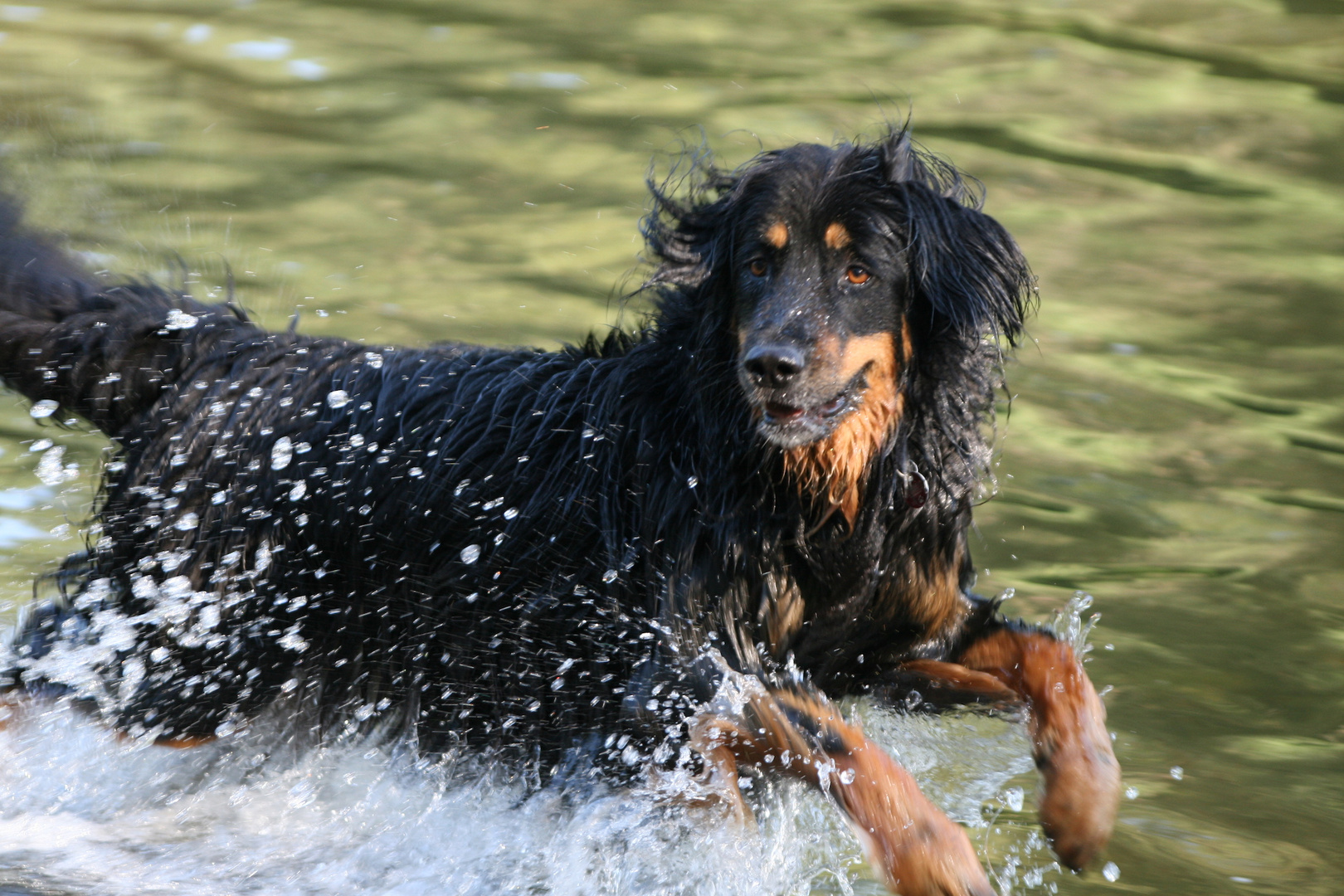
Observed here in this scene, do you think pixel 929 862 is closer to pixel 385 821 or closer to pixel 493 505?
pixel 493 505

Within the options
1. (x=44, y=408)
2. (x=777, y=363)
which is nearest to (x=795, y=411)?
(x=777, y=363)

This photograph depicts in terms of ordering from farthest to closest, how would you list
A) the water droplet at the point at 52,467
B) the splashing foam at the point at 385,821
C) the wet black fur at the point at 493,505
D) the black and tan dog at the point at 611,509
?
the water droplet at the point at 52,467 → the splashing foam at the point at 385,821 → the wet black fur at the point at 493,505 → the black and tan dog at the point at 611,509

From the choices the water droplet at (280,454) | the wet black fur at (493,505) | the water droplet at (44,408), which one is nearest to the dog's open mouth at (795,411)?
the wet black fur at (493,505)

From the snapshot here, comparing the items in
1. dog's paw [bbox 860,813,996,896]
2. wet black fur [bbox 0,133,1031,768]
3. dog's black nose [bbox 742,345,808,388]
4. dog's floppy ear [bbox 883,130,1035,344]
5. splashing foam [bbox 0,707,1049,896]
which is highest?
dog's floppy ear [bbox 883,130,1035,344]

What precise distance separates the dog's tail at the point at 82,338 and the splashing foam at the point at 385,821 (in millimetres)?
913

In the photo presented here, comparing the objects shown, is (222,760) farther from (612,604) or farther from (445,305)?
(445,305)

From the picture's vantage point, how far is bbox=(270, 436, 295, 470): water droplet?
160 inches

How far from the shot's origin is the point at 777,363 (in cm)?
342

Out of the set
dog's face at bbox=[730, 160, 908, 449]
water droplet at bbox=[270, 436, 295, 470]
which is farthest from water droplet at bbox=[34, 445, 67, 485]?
dog's face at bbox=[730, 160, 908, 449]

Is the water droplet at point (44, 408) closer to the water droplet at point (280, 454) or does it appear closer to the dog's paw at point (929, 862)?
the water droplet at point (280, 454)

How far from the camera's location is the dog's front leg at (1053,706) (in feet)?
11.9

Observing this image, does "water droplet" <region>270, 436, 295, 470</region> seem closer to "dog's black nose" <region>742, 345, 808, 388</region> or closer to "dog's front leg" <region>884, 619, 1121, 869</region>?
"dog's black nose" <region>742, 345, 808, 388</region>

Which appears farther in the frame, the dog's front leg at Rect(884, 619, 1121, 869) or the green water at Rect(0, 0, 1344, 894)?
the green water at Rect(0, 0, 1344, 894)

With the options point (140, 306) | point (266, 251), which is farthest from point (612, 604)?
point (266, 251)
